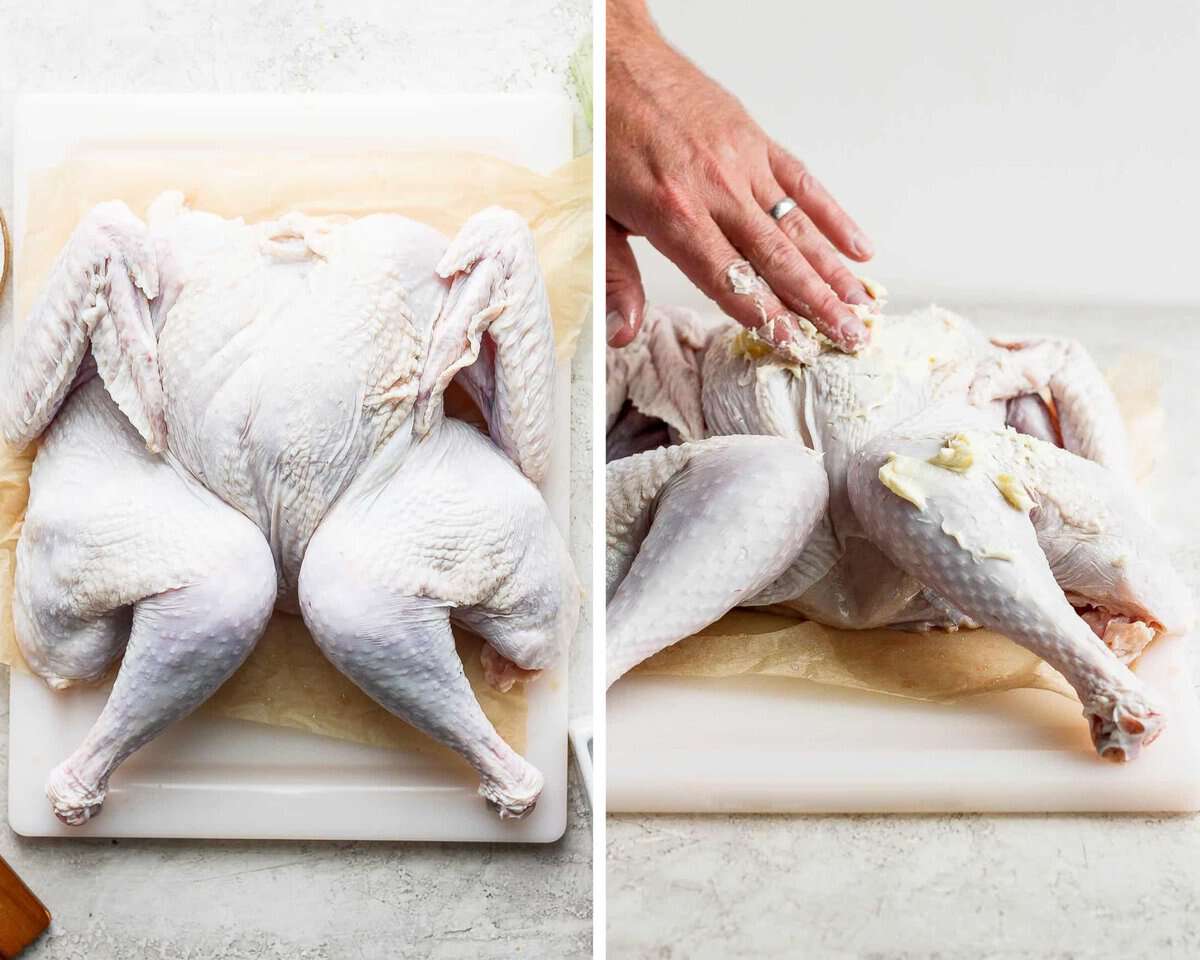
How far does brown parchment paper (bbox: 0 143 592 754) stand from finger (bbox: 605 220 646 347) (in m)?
0.03

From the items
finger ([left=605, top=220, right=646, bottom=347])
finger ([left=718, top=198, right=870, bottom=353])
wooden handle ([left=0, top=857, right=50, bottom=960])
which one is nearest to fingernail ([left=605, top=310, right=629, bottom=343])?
finger ([left=605, top=220, right=646, bottom=347])

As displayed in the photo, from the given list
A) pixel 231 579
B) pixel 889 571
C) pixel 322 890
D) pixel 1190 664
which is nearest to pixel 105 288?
pixel 231 579

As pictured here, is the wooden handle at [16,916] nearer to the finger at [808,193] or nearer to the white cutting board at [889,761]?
the white cutting board at [889,761]

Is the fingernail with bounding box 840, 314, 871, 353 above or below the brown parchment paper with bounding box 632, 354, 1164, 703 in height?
above

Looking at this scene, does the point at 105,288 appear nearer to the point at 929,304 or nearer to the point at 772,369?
the point at 772,369

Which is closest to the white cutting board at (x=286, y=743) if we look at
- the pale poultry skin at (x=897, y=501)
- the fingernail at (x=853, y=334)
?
the pale poultry skin at (x=897, y=501)

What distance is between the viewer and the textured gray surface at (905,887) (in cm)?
74

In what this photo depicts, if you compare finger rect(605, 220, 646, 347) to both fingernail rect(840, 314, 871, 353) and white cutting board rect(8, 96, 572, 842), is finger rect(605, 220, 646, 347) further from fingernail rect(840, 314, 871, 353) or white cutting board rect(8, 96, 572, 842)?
fingernail rect(840, 314, 871, 353)

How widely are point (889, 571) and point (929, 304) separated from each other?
0.84 feet

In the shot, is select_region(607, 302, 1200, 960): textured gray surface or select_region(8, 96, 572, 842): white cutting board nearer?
select_region(607, 302, 1200, 960): textured gray surface

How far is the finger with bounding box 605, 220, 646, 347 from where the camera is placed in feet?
2.68

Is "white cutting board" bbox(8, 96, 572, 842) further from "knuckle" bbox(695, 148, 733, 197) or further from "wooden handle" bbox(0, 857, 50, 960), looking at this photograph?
"knuckle" bbox(695, 148, 733, 197)

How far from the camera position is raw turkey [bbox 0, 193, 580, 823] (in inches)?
30.4

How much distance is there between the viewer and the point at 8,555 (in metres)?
0.85
